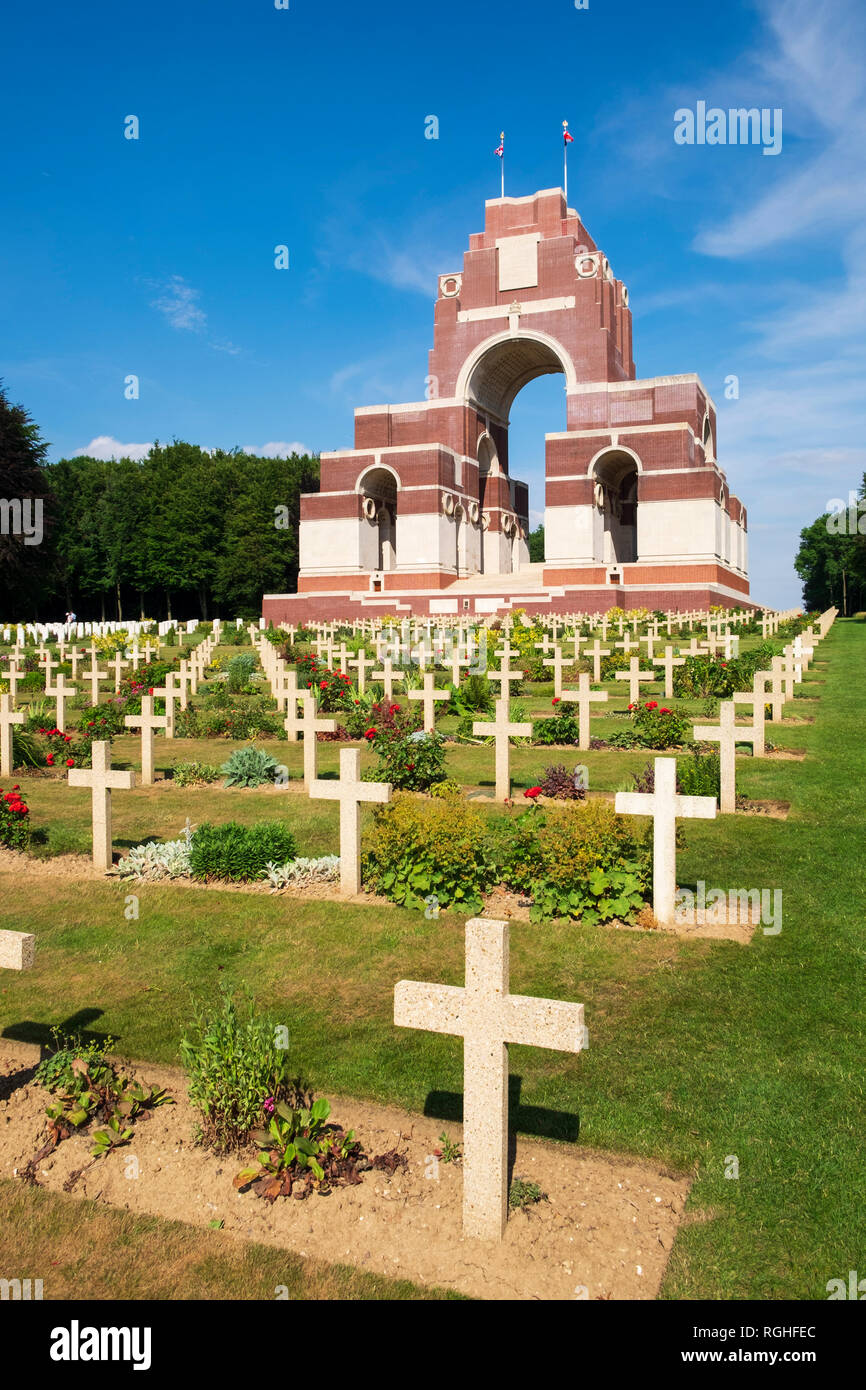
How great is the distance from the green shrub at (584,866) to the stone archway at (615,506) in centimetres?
3460

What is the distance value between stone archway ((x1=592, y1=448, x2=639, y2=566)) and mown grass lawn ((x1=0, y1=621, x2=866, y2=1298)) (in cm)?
3384

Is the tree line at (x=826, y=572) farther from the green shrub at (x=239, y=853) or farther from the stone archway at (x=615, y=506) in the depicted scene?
the green shrub at (x=239, y=853)

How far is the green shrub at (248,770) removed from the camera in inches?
440

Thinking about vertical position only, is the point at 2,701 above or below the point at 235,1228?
above

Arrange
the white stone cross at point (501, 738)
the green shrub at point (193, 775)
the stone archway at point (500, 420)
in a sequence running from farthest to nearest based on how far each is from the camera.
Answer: the stone archway at point (500, 420), the green shrub at point (193, 775), the white stone cross at point (501, 738)

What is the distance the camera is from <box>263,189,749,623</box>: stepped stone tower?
128 ft

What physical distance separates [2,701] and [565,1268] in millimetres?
11510

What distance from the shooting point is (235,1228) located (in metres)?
3.36

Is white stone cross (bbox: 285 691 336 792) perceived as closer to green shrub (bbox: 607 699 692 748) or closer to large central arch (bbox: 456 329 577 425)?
green shrub (bbox: 607 699 692 748)

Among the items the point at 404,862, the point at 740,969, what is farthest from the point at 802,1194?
the point at 404,862

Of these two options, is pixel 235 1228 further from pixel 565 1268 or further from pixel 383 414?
pixel 383 414

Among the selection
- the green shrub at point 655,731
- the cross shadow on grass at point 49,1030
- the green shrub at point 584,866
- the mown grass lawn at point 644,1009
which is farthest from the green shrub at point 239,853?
the green shrub at point 655,731

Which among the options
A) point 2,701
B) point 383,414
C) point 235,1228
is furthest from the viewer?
point 383,414
